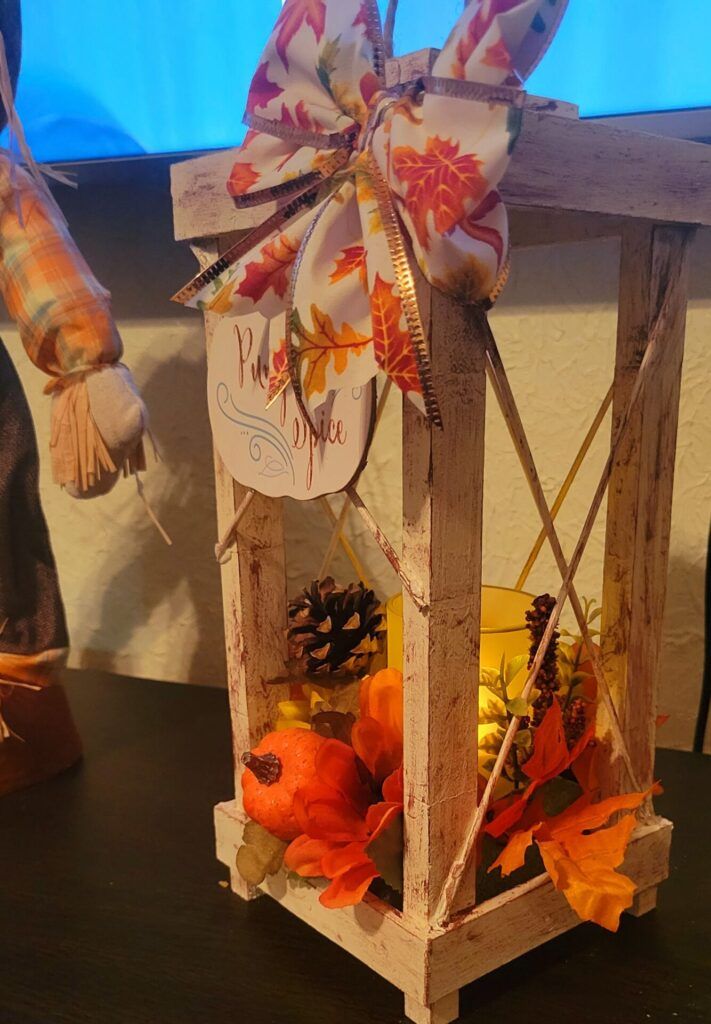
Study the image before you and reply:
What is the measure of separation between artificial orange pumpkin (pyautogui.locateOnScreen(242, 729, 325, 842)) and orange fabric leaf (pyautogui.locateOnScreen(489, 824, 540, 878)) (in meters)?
0.11

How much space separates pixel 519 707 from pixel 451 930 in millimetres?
116

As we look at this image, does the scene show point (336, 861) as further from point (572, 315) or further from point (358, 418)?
point (572, 315)

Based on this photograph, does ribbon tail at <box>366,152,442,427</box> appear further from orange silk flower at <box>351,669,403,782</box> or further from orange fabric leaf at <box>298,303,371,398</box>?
orange silk flower at <box>351,669,403,782</box>

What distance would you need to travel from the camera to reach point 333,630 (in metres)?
0.56

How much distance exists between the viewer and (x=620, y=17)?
58 centimetres

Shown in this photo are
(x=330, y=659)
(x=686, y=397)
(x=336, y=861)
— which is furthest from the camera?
(x=686, y=397)

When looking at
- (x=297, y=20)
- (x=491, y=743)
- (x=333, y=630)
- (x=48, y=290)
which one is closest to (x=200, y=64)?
(x=48, y=290)

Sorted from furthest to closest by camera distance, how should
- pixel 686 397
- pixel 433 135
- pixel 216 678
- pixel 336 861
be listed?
1. pixel 216 678
2. pixel 686 397
3. pixel 336 861
4. pixel 433 135

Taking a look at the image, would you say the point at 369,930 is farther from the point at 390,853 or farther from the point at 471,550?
the point at 471,550

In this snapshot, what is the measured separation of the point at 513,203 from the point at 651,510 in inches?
7.8

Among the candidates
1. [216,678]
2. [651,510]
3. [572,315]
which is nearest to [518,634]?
[651,510]

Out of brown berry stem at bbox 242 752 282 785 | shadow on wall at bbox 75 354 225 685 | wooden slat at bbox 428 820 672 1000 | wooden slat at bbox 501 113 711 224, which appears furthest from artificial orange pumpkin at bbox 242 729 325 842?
shadow on wall at bbox 75 354 225 685

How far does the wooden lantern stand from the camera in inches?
14.8

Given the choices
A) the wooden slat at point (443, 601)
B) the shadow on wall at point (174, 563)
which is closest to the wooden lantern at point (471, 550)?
the wooden slat at point (443, 601)
